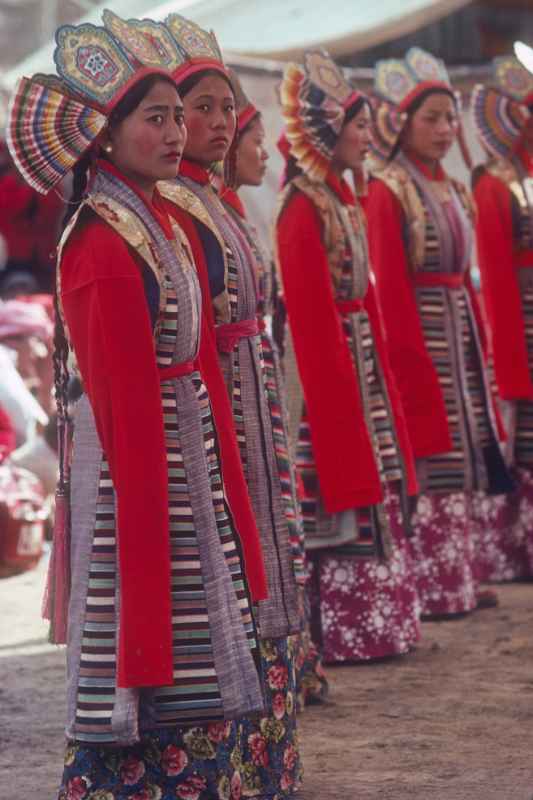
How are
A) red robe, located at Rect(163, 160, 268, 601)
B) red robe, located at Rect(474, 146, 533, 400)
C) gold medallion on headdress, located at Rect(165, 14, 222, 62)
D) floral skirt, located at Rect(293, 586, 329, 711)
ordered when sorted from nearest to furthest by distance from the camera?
red robe, located at Rect(163, 160, 268, 601)
gold medallion on headdress, located at Rect(165, 14, 222, 62)
floral skirt, located at Rect(293, 586, 329, 711)
red robe, located at Rect(474, 146, 533, 400)

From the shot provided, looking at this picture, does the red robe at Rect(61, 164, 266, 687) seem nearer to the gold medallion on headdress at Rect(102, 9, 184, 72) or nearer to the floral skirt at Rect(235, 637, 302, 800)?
the gold medallion on headdress at Rect(102, 9, 184, 72)

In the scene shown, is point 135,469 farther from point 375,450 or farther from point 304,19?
point 304,19

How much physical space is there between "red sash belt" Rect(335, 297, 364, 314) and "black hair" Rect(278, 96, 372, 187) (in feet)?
1.33

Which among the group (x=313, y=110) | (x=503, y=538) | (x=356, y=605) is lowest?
(x=356, y=605)

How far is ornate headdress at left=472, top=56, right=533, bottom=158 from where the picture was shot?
631cm

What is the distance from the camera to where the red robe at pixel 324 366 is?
4.65 meters

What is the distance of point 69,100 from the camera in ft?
10.1

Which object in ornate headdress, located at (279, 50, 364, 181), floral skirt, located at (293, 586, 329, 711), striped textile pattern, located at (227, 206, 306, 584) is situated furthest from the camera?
ornate headdress, located at (279, 50, 364, 181)

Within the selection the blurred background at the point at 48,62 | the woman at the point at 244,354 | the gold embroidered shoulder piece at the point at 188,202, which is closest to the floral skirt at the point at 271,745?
the woman at the point at 244,354

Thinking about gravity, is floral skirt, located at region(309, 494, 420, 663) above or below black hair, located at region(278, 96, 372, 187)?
below

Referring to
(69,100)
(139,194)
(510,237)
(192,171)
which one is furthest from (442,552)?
(69,100)

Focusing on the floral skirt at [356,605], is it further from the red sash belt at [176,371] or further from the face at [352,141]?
the red sash belt at [176,371]

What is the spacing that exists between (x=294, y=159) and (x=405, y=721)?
68.0 inches

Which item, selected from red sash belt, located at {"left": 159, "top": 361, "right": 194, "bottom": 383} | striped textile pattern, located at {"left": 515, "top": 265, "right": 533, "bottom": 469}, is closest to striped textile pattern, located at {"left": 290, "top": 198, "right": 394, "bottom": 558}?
striped textile pattern, located at {"left": 515, "top": 265, "right": 533, "bottom": 469}
